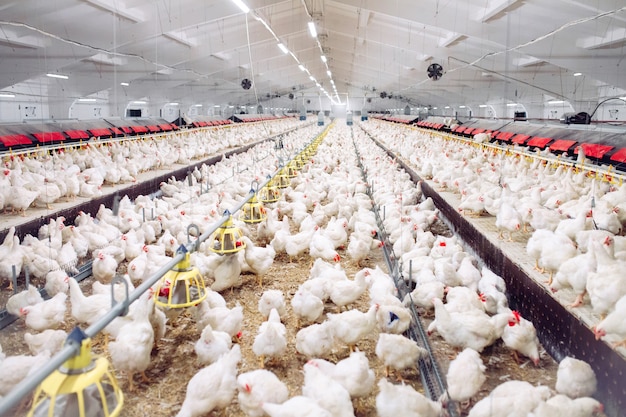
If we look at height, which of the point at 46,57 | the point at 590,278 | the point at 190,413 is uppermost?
the point at 46,57

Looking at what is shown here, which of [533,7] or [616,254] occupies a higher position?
[533,7]

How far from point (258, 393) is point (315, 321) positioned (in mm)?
1364

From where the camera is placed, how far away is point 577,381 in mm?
2607

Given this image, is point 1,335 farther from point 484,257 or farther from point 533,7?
point 533,7

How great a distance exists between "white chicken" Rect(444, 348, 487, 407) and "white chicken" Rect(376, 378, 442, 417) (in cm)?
31

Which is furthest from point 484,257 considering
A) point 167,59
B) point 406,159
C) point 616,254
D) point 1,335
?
point 167,59

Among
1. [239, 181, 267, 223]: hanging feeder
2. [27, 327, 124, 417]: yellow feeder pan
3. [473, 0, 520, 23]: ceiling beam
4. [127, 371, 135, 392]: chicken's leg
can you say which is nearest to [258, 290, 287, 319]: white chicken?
[127, 371, 135, 392]: chicken's leg

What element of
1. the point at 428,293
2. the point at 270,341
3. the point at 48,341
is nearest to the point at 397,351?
the point at 270,341

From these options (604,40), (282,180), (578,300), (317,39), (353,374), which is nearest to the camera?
(353,374)

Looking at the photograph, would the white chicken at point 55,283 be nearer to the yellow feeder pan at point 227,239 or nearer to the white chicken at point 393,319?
the yellow feeder pan at point 227,239

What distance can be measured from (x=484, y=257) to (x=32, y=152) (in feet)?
26.7

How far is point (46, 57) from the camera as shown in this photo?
44.1 ft

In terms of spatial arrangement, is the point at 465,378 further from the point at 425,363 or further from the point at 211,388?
the point at 211,388

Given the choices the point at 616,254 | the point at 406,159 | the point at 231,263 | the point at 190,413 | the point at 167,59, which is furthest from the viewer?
the point at 167,59
